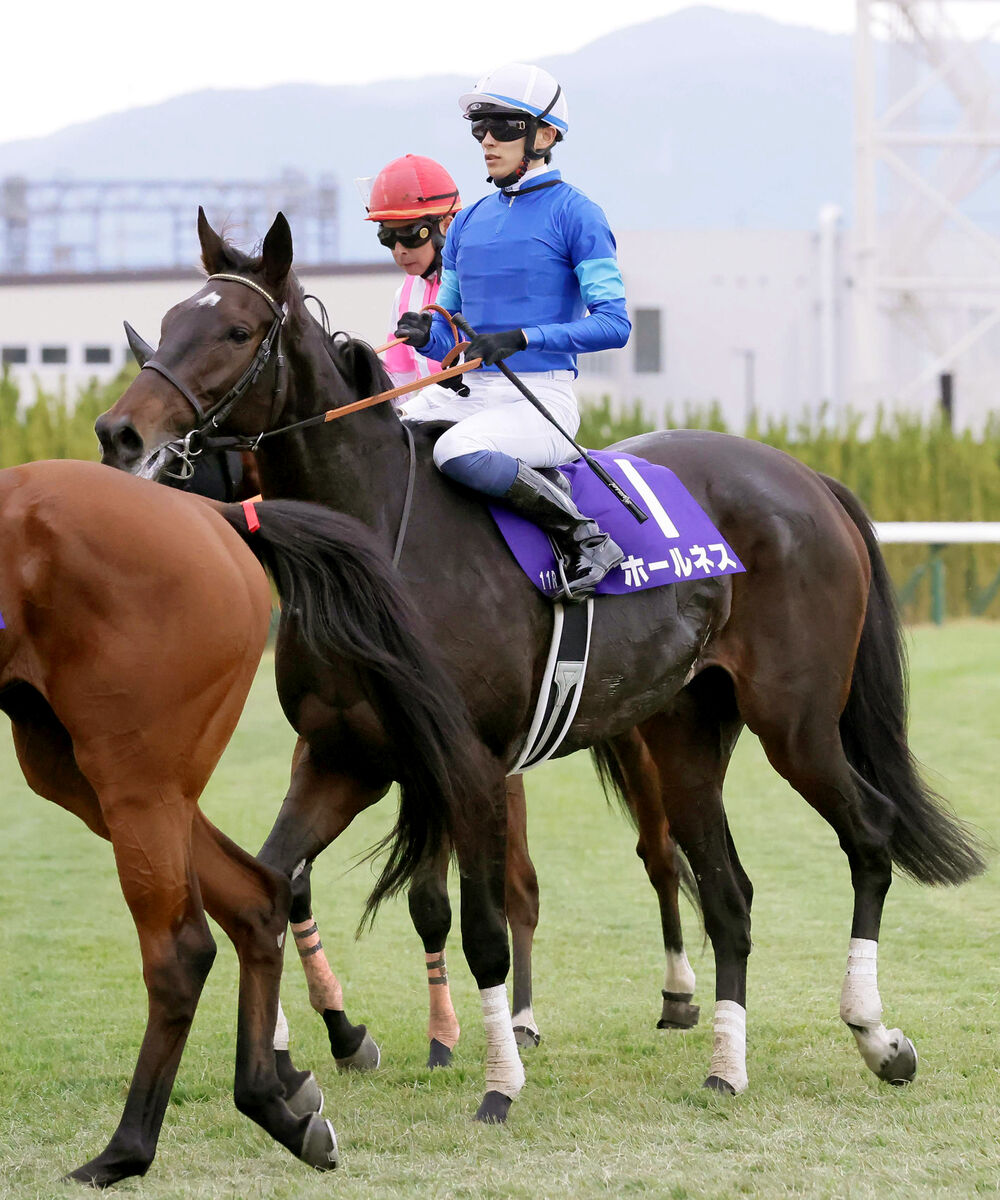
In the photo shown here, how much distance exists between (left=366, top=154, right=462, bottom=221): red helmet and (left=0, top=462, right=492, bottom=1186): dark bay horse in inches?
52.6

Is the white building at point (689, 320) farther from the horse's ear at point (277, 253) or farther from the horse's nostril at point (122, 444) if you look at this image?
the horse's nostril at point (122, 444)

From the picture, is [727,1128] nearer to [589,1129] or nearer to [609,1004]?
[589,1129]

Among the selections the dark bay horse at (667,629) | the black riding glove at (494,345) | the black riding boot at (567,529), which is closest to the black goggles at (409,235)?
the dark bay horse at (667,629)

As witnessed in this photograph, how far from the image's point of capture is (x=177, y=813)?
299cm

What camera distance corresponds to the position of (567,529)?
3.74 meters

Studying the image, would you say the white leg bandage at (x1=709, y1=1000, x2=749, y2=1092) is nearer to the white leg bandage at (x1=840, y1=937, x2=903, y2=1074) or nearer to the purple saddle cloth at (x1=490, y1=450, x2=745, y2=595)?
the white leg bandage at (x1=840, y1=937, x2=903, y2=1074)

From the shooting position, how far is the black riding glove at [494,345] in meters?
3.62

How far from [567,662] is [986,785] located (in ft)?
15.8

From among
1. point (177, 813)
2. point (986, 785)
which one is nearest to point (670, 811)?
point (177, 813)

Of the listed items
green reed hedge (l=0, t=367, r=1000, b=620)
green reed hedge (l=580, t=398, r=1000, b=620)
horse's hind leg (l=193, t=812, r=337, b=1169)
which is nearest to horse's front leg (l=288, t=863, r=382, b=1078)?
horse's hind leg (l=193, t=812, r=337, b=1169)

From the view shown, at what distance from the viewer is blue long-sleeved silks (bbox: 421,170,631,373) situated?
12.2 ft

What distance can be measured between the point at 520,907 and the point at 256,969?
138 centimetres

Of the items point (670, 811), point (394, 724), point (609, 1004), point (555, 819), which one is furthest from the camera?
point (555, 819)

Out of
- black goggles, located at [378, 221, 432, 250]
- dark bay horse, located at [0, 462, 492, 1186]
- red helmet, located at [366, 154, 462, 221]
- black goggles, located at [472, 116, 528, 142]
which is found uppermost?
black goggles, located at [472, 116, 528, 142]
